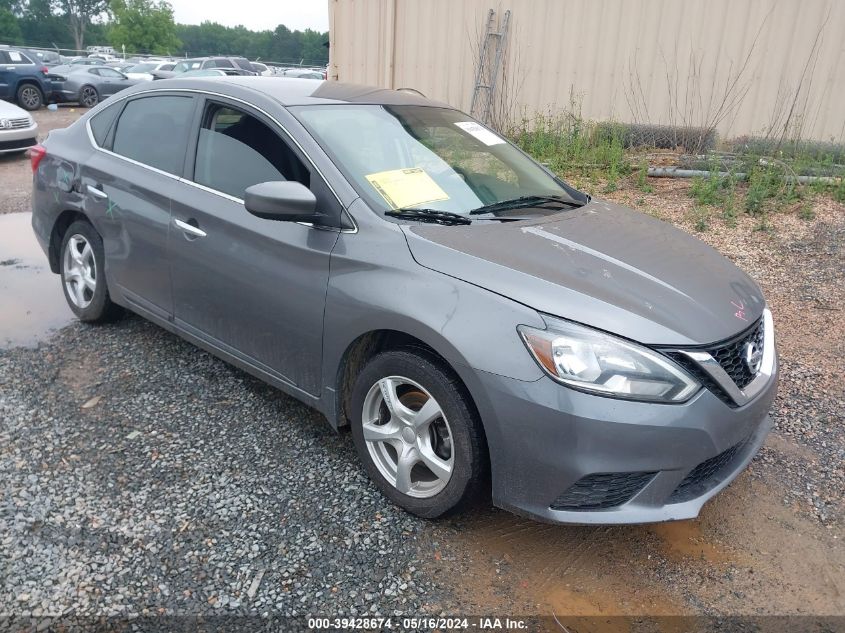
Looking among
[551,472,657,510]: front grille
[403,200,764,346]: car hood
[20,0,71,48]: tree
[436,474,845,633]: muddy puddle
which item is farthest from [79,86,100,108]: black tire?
[20,0,71,48]: tree

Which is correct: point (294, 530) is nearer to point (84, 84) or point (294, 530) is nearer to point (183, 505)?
point (183, 505)

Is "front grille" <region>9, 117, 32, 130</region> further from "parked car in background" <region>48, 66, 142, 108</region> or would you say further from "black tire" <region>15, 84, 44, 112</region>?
"black tire" <region>15, 84, 44, 112</region>

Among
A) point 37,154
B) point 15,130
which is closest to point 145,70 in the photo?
point 15,130

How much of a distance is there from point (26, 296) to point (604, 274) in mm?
4446

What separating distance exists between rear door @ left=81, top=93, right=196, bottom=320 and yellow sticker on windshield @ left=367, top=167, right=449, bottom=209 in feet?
3.99

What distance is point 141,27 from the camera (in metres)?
70.9

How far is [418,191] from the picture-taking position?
10.2 feet

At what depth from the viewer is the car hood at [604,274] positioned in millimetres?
2410

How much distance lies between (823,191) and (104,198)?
257 inches

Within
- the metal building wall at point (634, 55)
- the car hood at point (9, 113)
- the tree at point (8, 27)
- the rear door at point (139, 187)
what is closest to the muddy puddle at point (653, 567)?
the rear door at point (139, 187)

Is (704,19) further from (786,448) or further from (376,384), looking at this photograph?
(376,384)

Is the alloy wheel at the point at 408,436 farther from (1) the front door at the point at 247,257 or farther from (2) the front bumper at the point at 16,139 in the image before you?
(2) the front bumper at the point at 16,139

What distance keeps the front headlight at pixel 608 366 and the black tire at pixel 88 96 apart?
21.7 meters

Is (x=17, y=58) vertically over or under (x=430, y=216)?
over
